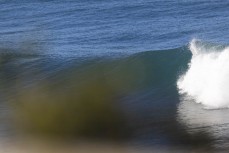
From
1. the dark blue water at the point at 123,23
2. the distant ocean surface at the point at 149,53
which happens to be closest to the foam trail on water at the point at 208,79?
the distant ocean surface at the point at 149,53

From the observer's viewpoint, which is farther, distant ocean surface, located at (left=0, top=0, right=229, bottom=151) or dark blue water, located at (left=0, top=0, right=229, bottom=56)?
dark blue water, located at (left=0, top=0, right=229, bottom=56)

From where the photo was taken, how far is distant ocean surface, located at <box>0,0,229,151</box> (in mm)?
3141

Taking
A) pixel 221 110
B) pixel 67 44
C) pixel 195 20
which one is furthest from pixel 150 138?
pixel 195 20

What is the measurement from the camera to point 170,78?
1434 cm

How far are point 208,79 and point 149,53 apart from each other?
356 centimetres

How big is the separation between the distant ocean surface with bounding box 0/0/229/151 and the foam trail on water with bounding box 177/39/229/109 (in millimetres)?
21

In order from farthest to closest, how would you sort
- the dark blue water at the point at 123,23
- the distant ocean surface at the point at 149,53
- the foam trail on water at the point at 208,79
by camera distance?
the dark blue water at the point at 123,23 → the foam trail on water at the point at 208,79 → the distant ocean surface at the point at 149,53

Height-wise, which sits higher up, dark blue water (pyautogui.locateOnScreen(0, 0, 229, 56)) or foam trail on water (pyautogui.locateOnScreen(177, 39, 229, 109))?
dark blue water (pyautogui.locateOnScreen(0, 0, 229, 56))

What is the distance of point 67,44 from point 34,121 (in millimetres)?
18325

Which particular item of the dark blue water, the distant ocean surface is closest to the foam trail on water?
the distant ocean surface

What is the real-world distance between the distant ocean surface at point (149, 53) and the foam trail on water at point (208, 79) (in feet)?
0.07

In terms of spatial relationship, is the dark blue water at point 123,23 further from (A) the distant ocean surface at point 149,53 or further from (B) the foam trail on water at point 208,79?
(B) the foam trail on water at point 208,79

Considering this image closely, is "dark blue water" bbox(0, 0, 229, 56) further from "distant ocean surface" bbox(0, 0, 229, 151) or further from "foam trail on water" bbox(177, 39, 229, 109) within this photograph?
"foam trail on water" bbox(177, 39, 229, 109)

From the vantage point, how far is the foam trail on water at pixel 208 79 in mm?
12117
